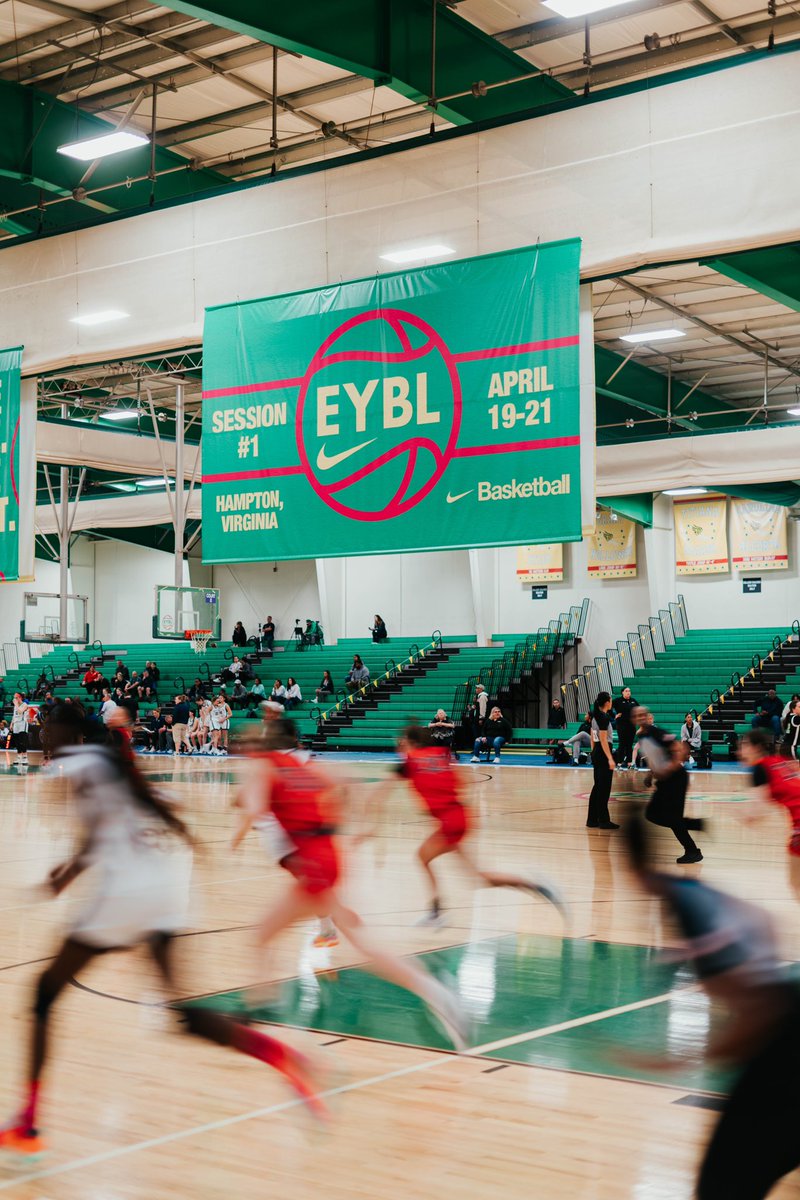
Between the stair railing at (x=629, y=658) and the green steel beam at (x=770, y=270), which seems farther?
the stair railing at (x=629, y=658)

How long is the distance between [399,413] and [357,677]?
70.1 ft

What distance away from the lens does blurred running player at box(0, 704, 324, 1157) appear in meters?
4.74

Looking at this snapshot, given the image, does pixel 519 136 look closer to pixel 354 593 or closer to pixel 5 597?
pixel 354 593

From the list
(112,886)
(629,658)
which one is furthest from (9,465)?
(629,658)

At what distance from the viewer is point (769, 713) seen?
1055 inches

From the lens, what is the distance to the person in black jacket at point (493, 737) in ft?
97.3

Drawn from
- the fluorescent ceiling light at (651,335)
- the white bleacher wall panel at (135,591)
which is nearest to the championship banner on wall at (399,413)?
the fluorescent ceiling light at (651,335)

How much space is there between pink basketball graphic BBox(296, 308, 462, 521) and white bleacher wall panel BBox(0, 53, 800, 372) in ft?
3.06

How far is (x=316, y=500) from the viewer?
14.6 metres

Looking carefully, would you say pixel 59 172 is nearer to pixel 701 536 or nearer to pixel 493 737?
pixel 493 737

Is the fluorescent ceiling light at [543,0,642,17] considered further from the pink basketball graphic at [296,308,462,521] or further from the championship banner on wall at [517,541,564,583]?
the championship banner on wall at [517,541,564,583]

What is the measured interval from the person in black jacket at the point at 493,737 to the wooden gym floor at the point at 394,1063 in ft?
59.4

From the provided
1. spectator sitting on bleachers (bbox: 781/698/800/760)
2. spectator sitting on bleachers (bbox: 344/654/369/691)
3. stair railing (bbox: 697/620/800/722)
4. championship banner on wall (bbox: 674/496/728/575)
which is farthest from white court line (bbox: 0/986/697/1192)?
championship banner on wall (bbox: 674/496/728/575)

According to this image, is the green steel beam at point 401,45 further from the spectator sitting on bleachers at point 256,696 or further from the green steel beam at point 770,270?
the spectator sitting on bleachers at point 256,696
